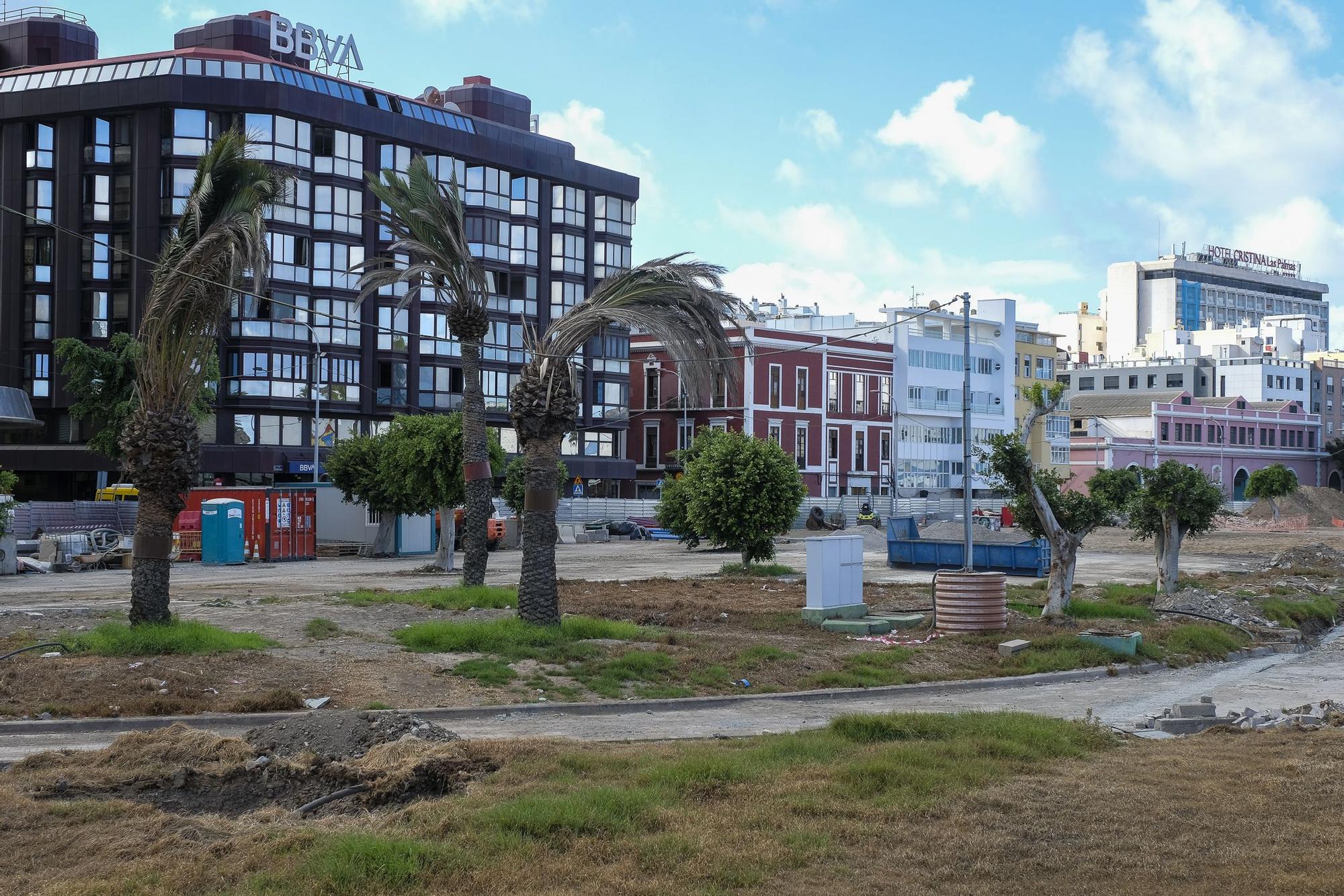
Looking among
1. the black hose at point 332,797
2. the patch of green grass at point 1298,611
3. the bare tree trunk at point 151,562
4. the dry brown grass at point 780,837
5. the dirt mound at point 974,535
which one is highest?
the bare tree trunk at point 151,562

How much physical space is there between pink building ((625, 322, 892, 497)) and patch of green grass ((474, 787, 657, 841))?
71500 millimetres

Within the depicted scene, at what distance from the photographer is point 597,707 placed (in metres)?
15.5

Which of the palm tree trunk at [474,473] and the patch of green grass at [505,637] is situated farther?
the palm tree trunk at [474,473]

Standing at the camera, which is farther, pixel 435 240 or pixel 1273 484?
pixel 1273 484

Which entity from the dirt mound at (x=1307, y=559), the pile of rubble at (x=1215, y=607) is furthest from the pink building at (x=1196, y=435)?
the pile of rubble at (x=1215, y=607)

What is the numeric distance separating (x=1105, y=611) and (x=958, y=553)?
18.5m

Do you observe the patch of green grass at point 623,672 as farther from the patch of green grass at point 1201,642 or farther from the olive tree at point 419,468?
the olive tree at point 419,468

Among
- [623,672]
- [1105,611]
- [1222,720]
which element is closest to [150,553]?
[623,672]

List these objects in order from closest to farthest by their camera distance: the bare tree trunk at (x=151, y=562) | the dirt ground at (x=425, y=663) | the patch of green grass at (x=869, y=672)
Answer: the dirt ground at (x=425, y=663) → the bare tree trunk at (x=151, y=562) → the patch of green grass at (x=869, y=672)

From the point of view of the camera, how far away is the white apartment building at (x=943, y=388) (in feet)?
307

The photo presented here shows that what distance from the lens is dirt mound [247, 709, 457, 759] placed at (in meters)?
10.7

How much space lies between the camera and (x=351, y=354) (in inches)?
2697

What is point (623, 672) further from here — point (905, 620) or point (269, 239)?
point (269, 239)

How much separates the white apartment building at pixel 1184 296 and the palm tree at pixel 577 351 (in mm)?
168247
